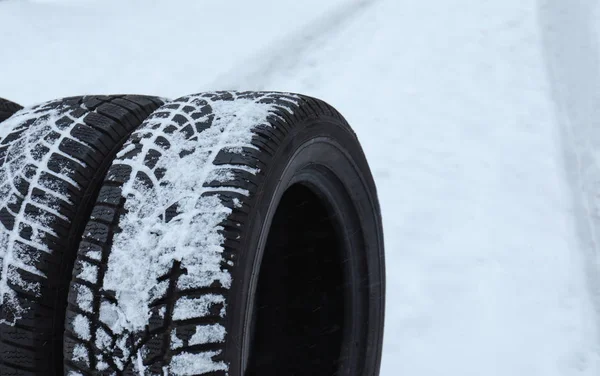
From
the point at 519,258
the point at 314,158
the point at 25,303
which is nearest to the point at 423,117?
the point at 519,258

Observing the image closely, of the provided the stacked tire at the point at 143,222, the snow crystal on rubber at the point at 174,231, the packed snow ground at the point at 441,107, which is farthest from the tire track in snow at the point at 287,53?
the snow crystal on rubber at the point at 174,231

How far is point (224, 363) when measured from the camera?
4.27 feet

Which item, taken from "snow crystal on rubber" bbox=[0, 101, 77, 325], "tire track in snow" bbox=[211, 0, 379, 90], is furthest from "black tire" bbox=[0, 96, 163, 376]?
"tire track in snow" bbox=[211, 0, 379, 90]

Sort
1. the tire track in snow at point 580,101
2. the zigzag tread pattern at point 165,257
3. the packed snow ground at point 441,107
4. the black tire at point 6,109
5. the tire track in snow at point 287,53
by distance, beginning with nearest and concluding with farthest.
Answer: the zigzag tread pattern at point 165,257 → the black tire at point 6,109 → the packed snow ground at point 441,107 → the tire track in snow at point 580,101 → the tire track in snow at point 287,53

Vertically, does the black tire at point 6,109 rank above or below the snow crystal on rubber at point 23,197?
above

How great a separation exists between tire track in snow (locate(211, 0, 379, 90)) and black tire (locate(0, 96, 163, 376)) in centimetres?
292

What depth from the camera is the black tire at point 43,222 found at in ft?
4.64

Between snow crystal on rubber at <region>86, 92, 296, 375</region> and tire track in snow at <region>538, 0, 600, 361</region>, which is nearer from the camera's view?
snow crystal on rubber at <region>86, 92, 296, 375</region>

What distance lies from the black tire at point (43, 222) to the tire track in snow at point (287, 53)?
2923mm

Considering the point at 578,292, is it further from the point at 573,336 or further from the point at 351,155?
the point at 351,155

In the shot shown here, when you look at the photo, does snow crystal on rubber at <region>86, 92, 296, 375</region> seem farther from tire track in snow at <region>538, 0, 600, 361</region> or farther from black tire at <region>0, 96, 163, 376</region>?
tire track in snow at <region>538, 0, 600, 361</region>

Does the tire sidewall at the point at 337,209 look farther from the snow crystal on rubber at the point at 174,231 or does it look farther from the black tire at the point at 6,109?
the black tire at the point at 6,109

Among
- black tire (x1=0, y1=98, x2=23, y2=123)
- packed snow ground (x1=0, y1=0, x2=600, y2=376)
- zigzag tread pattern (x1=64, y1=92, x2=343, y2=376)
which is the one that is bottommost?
zigzag tread pattern (x1=64, y1=92, x2=343, y2=376)

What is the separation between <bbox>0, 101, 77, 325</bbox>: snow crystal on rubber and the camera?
55.6 inches
